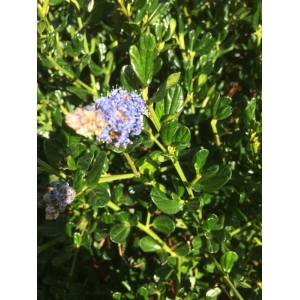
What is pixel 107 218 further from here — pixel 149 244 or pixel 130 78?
pixel 130 78

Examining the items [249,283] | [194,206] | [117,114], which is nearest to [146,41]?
[117,114]

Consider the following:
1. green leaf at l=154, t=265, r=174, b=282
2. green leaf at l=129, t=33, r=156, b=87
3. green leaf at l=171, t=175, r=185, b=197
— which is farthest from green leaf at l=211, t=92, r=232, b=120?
green leaf at l=154, t=265, r=174, b=282

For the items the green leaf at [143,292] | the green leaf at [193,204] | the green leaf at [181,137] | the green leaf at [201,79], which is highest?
the green leaf at [201,79]

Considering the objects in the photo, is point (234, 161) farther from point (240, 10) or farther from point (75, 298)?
point (75, 298)

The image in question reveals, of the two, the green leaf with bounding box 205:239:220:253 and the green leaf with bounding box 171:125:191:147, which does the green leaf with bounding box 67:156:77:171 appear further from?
the green leaf with bounding box 205:239:220:253

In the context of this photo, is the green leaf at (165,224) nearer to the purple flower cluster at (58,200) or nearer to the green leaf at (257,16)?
the purple flower cluster at (58,200)

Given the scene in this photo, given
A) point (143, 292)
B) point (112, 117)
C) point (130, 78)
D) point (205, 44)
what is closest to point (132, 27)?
point (130, 78)

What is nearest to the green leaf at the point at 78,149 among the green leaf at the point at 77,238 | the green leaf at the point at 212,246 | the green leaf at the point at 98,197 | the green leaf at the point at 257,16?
the green leaf at the point at 98,197
